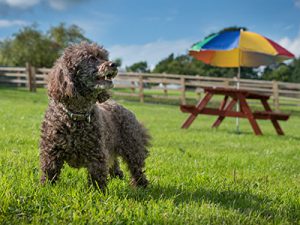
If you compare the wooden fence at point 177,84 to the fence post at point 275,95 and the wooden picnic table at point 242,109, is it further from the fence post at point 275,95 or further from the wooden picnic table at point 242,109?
the wooden picnic table at point 242,109

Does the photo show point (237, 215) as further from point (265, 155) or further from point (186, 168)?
point (265, 155)

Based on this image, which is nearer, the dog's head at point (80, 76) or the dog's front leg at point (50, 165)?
the dog's head at point (80, 76)

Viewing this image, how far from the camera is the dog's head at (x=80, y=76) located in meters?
3.89

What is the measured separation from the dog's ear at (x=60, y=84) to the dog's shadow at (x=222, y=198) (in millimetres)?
1038

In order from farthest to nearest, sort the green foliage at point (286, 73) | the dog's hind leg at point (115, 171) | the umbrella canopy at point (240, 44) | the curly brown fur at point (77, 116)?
the green foliage at point (286, 73), the umbrella canopy at point (240, 44), the dog's hind leg at point (115, 171), the curly brown fur at point (77, 116)

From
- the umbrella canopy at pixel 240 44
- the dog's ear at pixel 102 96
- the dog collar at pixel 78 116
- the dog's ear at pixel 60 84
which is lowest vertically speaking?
the dog collar at pixel 78 116

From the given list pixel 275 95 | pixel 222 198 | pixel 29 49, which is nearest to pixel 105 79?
pixel 222 198

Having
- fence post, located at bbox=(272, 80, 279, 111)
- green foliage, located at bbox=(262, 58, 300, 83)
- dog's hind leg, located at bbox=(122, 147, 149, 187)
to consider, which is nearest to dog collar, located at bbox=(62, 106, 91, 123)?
dog's hind leg, located at bbox=(122, 147, 149, 187)

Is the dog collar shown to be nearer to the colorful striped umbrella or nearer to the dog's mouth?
the dog's mouth

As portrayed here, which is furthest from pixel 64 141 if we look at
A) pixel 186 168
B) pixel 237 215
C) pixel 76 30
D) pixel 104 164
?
pixel 76 30

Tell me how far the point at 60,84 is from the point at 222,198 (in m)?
1.91

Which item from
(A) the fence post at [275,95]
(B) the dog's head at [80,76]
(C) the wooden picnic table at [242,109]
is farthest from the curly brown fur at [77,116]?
(A) the fence post at [275,95]

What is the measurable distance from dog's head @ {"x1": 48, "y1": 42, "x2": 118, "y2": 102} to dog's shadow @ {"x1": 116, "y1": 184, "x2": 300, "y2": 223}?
992 mm

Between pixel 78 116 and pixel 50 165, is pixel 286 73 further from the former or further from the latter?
pixel 50 165
